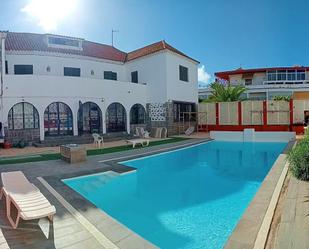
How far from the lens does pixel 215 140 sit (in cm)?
2741

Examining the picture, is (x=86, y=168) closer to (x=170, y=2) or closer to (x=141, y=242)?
(x=141, y=242)

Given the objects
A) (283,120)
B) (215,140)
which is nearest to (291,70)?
(283,120)

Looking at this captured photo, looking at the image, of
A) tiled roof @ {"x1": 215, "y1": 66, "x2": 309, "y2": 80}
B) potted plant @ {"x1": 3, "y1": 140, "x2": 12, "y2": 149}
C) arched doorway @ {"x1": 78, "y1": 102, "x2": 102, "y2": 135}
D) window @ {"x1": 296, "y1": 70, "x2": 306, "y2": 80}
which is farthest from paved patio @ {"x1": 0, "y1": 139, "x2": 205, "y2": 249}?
window @ {"x1": 296, "y1": 70, "x2": 306, "y2": 80}

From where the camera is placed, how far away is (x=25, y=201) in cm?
701

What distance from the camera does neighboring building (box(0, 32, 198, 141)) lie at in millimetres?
23188

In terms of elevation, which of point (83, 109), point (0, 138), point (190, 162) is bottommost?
point (190, 162)

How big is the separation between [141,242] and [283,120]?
28903 mm

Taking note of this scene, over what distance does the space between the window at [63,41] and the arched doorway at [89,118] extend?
7.48 metres

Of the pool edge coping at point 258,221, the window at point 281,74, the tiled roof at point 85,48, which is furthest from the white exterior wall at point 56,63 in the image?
the window at point 281,74

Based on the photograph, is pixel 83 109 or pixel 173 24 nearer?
pixel 173 24

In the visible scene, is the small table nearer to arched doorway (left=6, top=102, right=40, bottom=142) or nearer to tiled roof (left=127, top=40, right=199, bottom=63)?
arched doorway (left=6, top=102, right=40, bottom=142)

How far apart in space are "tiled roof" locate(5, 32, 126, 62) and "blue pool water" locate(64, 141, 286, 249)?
54.1ft

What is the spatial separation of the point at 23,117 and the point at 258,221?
20.7 m

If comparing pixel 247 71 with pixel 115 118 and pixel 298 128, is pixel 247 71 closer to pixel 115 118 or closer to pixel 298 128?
pixel 298 128
